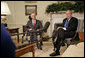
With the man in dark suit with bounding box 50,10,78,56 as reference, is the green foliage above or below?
above

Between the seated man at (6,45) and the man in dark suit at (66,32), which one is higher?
the seated man at (6,45)

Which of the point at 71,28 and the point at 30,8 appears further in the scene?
the point at 30,8

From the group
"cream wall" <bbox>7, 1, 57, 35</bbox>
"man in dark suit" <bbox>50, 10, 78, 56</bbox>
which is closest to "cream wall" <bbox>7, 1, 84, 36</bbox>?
"cream wall" <bbox>7, 1, 57, 35</bbox>

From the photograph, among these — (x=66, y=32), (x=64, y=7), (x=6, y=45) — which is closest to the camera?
(x=6, y=45)

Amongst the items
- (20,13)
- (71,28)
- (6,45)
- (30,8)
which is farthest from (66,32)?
(6,45)

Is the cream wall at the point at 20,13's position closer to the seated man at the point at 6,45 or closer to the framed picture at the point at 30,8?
the framed picture at the point at 30,8

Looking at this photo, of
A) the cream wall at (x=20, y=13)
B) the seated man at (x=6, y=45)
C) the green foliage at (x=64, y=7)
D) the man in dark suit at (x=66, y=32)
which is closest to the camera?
the seated man at (x=6, y=45)

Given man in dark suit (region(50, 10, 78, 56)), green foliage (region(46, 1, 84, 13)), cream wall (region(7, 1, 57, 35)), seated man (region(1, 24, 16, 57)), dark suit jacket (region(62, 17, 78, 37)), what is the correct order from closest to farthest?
seated man (region(1, 24, 16, 57)) < man in dark suit (region(50, 10, 78, 56)) < dark suit jacket (region(62, 17, 78, 37)) < green foliage (region(46, 1, 84, 13)) < cream wall (region(7, 1, 57, 35))

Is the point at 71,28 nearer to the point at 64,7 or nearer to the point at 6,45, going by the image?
the point at 64,7

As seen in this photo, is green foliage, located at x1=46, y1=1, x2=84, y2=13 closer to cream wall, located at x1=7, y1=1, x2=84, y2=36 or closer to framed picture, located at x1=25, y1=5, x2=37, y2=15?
cream wall, located at x1=7, y1=1, x2=84, y2=36

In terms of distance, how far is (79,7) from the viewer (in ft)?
20.2

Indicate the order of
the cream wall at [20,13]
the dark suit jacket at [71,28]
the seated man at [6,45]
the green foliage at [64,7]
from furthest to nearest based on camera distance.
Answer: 1. the cream wall at [20,13]
2. the green foliage at [64,7]
3. the dark suit jacket at [71,28]
4. the seated man at [6,45]

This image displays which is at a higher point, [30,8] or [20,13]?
[30,8]

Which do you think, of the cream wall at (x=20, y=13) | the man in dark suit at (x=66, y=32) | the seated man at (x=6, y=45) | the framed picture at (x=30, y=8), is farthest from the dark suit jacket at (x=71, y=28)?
the seated man at (x=6, y=45)
